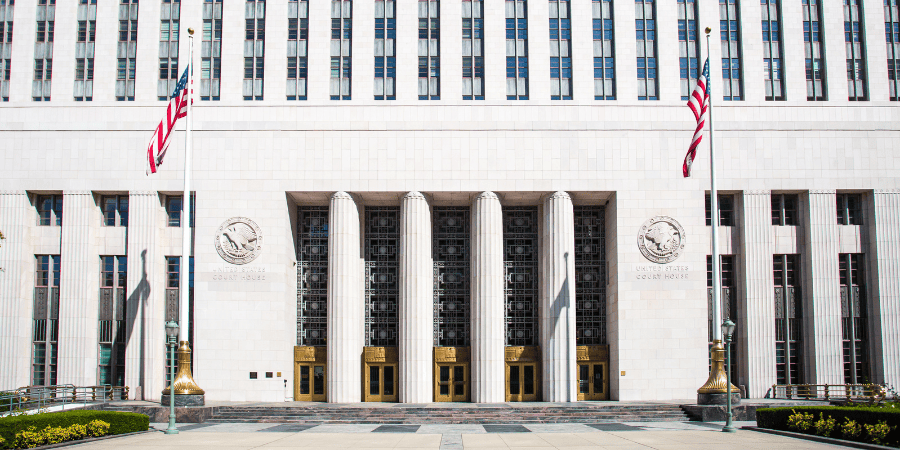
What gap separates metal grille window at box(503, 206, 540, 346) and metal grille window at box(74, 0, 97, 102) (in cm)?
2540

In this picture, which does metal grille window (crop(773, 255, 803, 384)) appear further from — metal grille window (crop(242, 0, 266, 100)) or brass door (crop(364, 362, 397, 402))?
metal grille window (crop(242, 0, 266, 100))

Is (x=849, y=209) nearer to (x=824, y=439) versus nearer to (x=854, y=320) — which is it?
(x=854, y=320)

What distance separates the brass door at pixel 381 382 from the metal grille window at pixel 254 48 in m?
16.9

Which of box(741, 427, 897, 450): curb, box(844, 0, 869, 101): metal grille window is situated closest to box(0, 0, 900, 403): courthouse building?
box(844, 0, 869, 101): metal grille window

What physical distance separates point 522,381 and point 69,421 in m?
24.9

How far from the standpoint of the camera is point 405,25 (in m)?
45.6

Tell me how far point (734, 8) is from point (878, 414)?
30.1m

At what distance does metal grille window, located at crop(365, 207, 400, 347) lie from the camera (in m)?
45.0

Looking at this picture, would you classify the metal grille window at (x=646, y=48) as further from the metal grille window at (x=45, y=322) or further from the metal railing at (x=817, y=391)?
the metal grille window at (x=45, y=322)

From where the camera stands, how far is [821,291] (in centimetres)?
4284

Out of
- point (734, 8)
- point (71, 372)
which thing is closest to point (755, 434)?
point (734, 8)

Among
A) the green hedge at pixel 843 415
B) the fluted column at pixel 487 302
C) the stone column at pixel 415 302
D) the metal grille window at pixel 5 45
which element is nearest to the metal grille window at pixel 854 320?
the green hedge at pixel 843 415

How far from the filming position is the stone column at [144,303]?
42.1m

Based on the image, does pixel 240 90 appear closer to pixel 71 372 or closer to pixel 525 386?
pixel 71 372
